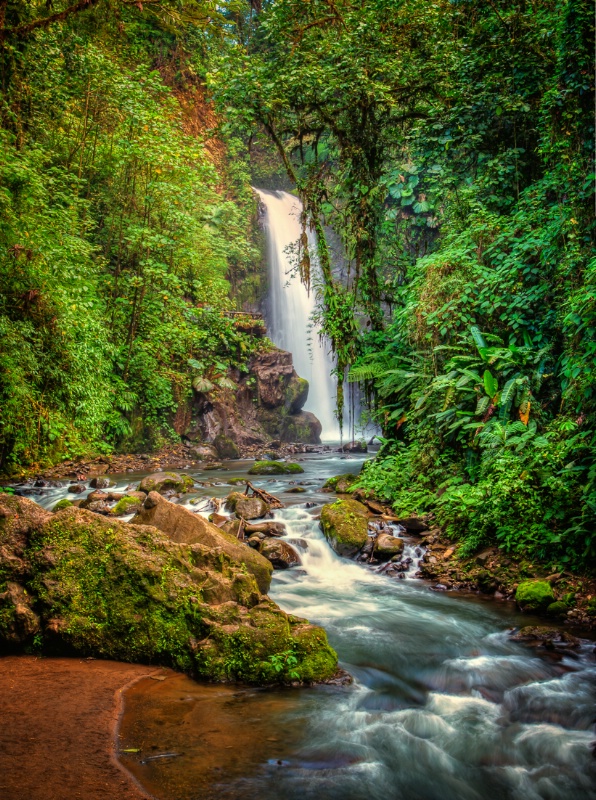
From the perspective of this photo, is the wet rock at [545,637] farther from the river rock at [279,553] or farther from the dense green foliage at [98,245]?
the dense green foliage at [98,245]

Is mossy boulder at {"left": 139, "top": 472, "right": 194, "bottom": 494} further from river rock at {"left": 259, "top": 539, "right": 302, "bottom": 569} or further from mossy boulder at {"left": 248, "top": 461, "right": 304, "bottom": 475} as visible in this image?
river rock at {"left": 259, "top": 539, "right": 302, "bottom": 569}

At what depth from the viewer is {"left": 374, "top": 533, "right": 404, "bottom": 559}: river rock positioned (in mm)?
7737

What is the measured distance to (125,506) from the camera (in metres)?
9.16

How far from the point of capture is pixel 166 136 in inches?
577

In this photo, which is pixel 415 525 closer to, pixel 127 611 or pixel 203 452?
pixel 127 611

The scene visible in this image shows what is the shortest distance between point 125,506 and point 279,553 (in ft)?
10.1

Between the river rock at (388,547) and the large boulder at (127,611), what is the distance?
3.20m

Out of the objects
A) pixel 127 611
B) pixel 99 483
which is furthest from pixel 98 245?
pixel 127 611

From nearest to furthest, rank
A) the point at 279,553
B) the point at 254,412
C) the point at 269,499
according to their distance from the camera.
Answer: the point at 279,553 < the point at 269,499 < the point at 254,412

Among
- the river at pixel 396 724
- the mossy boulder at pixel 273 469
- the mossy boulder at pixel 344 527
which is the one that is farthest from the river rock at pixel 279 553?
the mossy boulder at pixel 273 469

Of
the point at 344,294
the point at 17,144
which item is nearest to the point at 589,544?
the point at 344,294

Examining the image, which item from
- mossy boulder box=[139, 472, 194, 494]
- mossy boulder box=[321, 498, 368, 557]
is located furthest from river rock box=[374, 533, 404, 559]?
mossy boulder box=[139, 472, 194, 494]

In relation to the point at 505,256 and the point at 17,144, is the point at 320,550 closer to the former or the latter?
the point at 505,256

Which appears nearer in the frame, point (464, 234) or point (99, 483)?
point (464, 234)
